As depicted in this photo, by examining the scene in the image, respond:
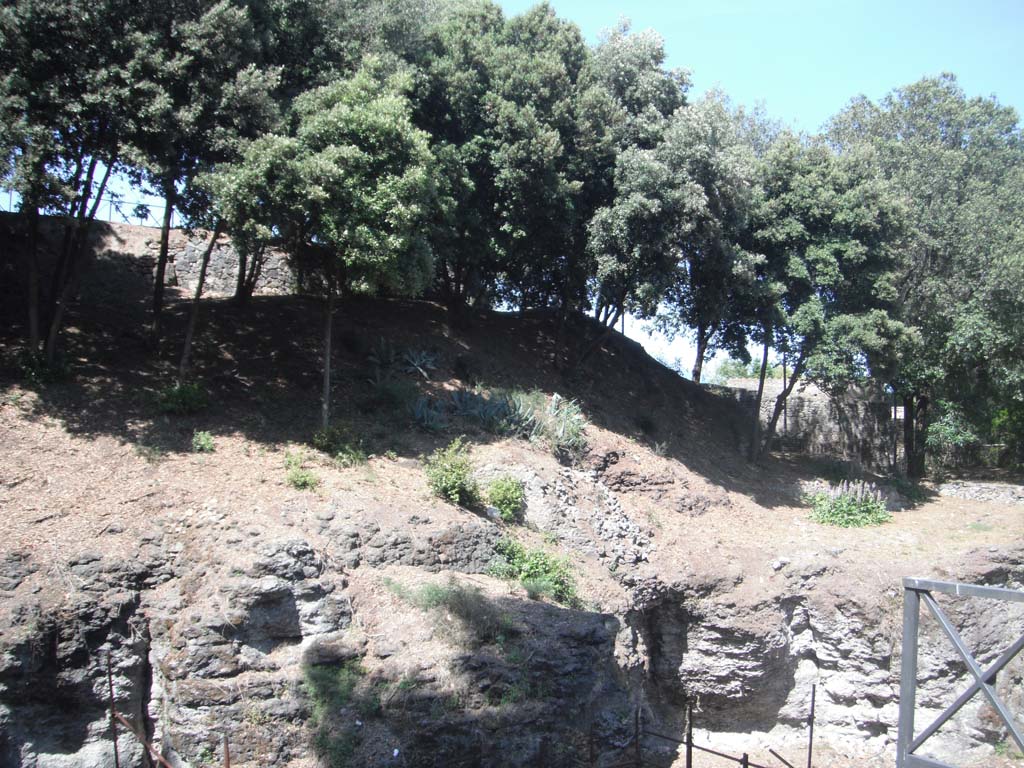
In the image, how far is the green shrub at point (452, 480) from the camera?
13000 mm

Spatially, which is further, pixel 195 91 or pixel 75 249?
pixel 75 249

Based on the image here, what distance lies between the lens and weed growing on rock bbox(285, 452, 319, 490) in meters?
12.1

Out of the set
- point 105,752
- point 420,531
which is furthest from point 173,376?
point 105,752

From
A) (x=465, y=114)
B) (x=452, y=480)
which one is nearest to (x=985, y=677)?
(x=452, y=480)

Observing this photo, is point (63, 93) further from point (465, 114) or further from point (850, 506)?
point (850, 506)

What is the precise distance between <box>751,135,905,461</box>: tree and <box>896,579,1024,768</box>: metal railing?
44.2 ft

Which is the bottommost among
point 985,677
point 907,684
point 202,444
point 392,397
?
point 907,684

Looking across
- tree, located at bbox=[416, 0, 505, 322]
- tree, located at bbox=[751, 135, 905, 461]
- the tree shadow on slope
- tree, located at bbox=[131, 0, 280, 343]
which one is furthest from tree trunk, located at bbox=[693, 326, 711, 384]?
tree, located at bbox=[131, 0, 280, 343]

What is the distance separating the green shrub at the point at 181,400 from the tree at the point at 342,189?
6.98ft

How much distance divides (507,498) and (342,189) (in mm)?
5774

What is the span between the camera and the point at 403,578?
11.5 metres

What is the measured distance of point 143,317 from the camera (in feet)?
55.6

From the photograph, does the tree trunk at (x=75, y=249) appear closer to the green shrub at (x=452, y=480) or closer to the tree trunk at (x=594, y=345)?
the green shrub at (x=452, y=480)

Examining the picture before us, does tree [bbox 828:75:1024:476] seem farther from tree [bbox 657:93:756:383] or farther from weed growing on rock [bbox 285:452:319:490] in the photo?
weed growing on rock [bbox 285:452:319:490]
